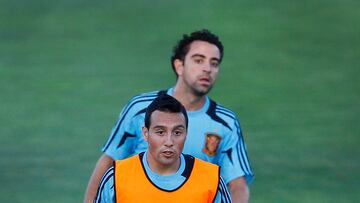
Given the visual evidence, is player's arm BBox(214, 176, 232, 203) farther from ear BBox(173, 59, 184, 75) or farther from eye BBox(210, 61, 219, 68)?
ear BBox(173, 59, 184, 75)

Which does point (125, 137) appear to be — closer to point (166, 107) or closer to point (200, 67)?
point (200, 67)

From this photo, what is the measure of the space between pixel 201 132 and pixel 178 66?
569mm

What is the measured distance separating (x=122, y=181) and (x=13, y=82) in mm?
8018

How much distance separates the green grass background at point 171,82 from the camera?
497 inches

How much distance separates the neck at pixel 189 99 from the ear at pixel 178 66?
0.64ft

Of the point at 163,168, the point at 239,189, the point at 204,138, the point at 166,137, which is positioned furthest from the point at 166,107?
the point at 239,189

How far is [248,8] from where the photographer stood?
16484 millimetres

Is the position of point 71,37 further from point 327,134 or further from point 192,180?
point 192,180

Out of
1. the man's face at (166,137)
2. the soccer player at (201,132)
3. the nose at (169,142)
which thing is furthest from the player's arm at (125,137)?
the nose at (169,142)

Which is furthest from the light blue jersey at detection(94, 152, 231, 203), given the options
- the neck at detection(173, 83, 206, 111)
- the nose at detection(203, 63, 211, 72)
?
the nose at detection(203, 63, 211, 72)

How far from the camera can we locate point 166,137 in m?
6.95

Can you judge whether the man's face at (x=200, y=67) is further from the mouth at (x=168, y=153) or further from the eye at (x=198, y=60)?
the mouth at (x=168, y=153)

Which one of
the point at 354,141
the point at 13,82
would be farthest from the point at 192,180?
the point at 13,82

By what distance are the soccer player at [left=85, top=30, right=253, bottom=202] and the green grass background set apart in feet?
12.1
